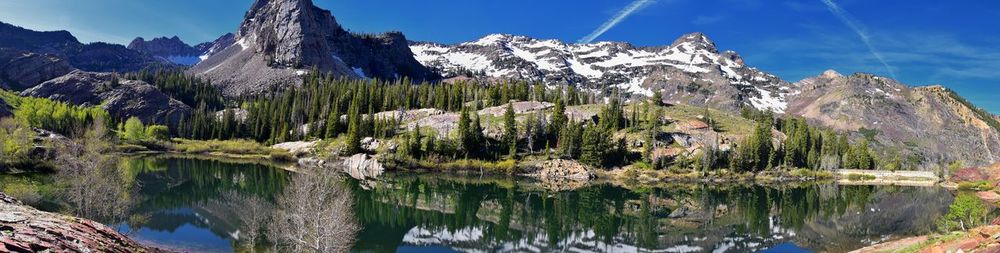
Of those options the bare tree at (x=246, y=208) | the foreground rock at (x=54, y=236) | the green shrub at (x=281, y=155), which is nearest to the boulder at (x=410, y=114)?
the green shrub at (x=281, y=155)

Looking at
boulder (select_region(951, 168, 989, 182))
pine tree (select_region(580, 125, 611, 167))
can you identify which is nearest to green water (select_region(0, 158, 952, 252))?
pine tree (select_region(580, 125, 611, 167))

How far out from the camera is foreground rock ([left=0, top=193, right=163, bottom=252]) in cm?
1487

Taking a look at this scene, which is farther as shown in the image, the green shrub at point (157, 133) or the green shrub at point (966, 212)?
the green shrub at point (157, 133)

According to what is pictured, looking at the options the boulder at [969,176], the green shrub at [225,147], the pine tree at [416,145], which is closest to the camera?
the boulder at [969,176]

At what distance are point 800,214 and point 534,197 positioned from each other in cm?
3845

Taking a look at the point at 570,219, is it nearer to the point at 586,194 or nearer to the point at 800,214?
the point at 586,194

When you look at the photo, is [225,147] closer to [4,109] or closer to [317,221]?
[4,109]

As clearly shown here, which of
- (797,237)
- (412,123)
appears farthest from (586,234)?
(412,123)

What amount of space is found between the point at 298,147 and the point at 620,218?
10188 centimetres

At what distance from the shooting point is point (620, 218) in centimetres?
6925

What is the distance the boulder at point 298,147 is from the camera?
138625 millimetres

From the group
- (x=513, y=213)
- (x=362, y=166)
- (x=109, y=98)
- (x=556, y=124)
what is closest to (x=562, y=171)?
(x=556, y=124)

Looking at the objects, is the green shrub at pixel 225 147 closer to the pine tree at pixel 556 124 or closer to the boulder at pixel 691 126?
the pine tree at pixel 556 124

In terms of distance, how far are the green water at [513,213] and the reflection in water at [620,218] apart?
165 millimetres
